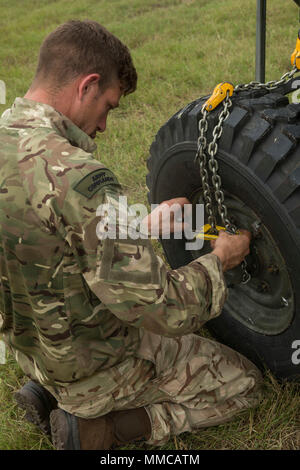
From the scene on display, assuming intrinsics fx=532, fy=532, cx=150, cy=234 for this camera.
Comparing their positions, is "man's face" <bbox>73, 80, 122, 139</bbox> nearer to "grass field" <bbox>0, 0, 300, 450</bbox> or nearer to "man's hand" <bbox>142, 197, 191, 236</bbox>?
"man's hand" <bbox>142, 197, 191, 236</bbox>

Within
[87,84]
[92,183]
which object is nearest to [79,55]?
[87,84]

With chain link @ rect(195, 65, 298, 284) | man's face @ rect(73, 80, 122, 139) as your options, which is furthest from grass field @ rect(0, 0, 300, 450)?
man's face @ rect(73, 80, 122, 139)

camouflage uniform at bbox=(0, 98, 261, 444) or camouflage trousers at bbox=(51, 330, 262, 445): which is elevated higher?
camouflage uniform at bbox=(0, 98, 261, 444)

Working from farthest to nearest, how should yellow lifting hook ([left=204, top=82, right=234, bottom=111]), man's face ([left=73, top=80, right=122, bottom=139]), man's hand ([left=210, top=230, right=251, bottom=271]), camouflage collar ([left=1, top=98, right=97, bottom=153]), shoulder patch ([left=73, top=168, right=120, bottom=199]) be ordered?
yellow lifting hook ([left=204, top=82, right=234, bottom=111])
man's hand ([left=210, top=230, right=251, bottom=271])
man's face ([left=73, top=80, right=122, bottom=139])
camouflage collar ([left=1, top=98, right=97, bottom=153])
shoulder patch ([left=73, top=168, right=120, bottom=199])

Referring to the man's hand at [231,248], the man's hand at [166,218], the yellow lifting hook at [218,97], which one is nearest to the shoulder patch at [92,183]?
the man's hand at [231,248]

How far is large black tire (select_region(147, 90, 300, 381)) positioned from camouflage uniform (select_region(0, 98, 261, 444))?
0.86 feet

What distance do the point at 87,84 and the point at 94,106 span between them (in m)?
0.08

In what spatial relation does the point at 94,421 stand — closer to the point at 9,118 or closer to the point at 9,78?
the point at 9,118

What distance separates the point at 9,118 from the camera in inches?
69.3

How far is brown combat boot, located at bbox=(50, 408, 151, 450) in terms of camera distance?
204 cm

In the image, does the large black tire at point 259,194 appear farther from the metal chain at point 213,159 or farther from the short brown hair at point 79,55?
the short brown hair at point 79,55

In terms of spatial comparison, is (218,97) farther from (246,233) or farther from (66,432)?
(66,432)

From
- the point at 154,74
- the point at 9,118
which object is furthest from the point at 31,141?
Answer: the point at 154,74

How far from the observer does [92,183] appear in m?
1.57
